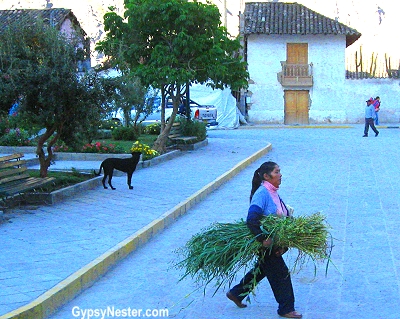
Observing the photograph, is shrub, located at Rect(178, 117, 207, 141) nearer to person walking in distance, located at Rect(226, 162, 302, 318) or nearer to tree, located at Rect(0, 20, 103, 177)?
tree, located at Rect(0, 20, 103, 177)

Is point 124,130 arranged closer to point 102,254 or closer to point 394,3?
point 102,254

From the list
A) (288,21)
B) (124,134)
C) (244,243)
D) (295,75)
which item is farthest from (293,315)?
(288,21)

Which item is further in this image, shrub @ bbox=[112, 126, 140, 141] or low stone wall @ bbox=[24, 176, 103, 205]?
shrub @ bbox=[112, 126, 140, 141]

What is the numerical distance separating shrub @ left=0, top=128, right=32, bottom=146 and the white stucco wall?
2445 cm

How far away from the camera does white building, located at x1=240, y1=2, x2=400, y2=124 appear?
43.8m

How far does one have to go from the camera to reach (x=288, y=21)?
4406 centimetres

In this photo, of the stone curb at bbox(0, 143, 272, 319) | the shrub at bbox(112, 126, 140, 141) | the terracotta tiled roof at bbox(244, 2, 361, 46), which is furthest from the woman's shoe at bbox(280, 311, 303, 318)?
the terracotta tiled roof at bbox(244, 2, 361, 46)

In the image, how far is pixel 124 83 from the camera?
13352 mm

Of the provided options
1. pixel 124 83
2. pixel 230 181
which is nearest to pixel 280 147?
pixel 230 181

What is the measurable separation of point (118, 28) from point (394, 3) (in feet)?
187

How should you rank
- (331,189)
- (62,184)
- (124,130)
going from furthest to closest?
(124,130) → (331,189) → (62,184)

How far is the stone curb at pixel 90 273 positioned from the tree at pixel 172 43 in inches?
363

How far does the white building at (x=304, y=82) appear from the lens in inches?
1724

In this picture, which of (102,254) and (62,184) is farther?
(62,184)
